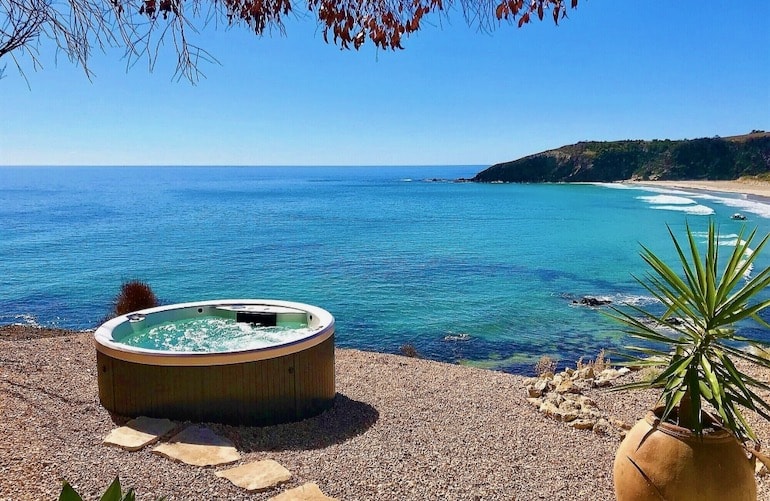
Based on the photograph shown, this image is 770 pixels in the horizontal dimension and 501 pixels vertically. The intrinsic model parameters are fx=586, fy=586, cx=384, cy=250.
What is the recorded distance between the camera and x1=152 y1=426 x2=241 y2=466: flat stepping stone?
15.8 ft

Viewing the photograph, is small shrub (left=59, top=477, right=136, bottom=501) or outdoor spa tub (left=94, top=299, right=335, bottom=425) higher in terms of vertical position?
small shrub (left=59, top=477, right=136, bottom=501)

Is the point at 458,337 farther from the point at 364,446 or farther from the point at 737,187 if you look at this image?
the point at 737,187

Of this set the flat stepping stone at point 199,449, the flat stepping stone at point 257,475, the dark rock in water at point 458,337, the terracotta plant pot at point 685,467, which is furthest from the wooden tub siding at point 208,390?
the dark rock in water at point 458,337

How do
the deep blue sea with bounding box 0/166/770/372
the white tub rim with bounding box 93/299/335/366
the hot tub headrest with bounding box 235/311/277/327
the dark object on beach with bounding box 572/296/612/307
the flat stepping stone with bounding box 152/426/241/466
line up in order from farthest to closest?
the dark object on beach with bounding box 572/296/612/307 → the deep blue sea with bounding box 0/166/770/372 → the hot tub headrest with bounding box 235/311/277/327 → the white tub rim with bounding box 93/299/335/366 → the flat stepping stone with bounding box 152/426/241/466

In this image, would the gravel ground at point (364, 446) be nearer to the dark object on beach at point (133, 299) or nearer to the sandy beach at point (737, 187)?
the dark object on beach at point (133, 299)

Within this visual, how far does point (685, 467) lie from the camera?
3.53 m

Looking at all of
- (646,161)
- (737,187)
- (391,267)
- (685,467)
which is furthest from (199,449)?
(646,161)

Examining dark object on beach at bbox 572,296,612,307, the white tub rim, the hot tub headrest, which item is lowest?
dark object on beach at bbox 572,296,612,307

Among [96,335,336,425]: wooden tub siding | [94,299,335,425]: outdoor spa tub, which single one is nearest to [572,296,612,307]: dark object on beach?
[94,299,335,425]: outdoor spa tub

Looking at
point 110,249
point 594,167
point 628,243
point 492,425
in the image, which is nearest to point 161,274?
point 110,249

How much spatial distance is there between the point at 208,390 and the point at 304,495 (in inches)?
82.5

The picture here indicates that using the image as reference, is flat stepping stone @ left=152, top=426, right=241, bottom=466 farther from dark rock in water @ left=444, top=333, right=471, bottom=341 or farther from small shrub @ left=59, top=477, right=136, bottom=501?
dark rock in water @ left=444, top=333, right=471, bottom=341

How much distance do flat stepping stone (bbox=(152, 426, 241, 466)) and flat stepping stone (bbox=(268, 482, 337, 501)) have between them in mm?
790

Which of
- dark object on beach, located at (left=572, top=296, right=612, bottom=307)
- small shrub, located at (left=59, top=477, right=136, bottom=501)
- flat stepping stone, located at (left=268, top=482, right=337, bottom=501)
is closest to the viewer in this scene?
small shrub, located at (left=59, top=477, right=136, bottom=501)
